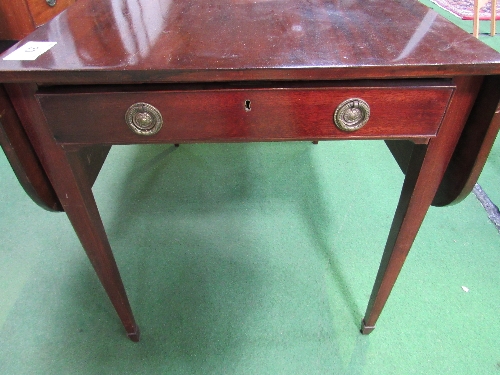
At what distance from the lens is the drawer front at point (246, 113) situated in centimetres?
58

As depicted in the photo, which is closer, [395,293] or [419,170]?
[419,170]

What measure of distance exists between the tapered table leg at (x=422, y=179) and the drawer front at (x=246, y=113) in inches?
1.1

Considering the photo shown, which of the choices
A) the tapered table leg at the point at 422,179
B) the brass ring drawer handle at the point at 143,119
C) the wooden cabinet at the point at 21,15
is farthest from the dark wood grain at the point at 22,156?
the wooden cabinet at the point at 21,15

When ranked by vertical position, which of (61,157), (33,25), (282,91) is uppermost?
(282,91)

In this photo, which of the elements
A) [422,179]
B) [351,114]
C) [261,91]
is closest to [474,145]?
[422,179]

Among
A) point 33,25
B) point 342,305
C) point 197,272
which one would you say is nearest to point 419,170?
point 342,305

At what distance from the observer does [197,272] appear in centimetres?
119

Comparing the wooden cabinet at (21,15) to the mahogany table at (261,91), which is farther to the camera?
A: the wooden cabinet at (21,15)

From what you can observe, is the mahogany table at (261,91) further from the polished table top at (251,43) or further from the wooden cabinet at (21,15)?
the wooden cabinet at (21,15)

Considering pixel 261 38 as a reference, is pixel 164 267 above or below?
below

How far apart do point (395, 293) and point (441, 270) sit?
0.19 m

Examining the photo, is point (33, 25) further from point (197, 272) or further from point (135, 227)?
point (197, 272)

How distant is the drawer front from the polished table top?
28 mm

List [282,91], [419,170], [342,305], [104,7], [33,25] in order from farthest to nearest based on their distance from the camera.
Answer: [33,25]
[342,305]
[104,7]
[419,170]
[282,91]
